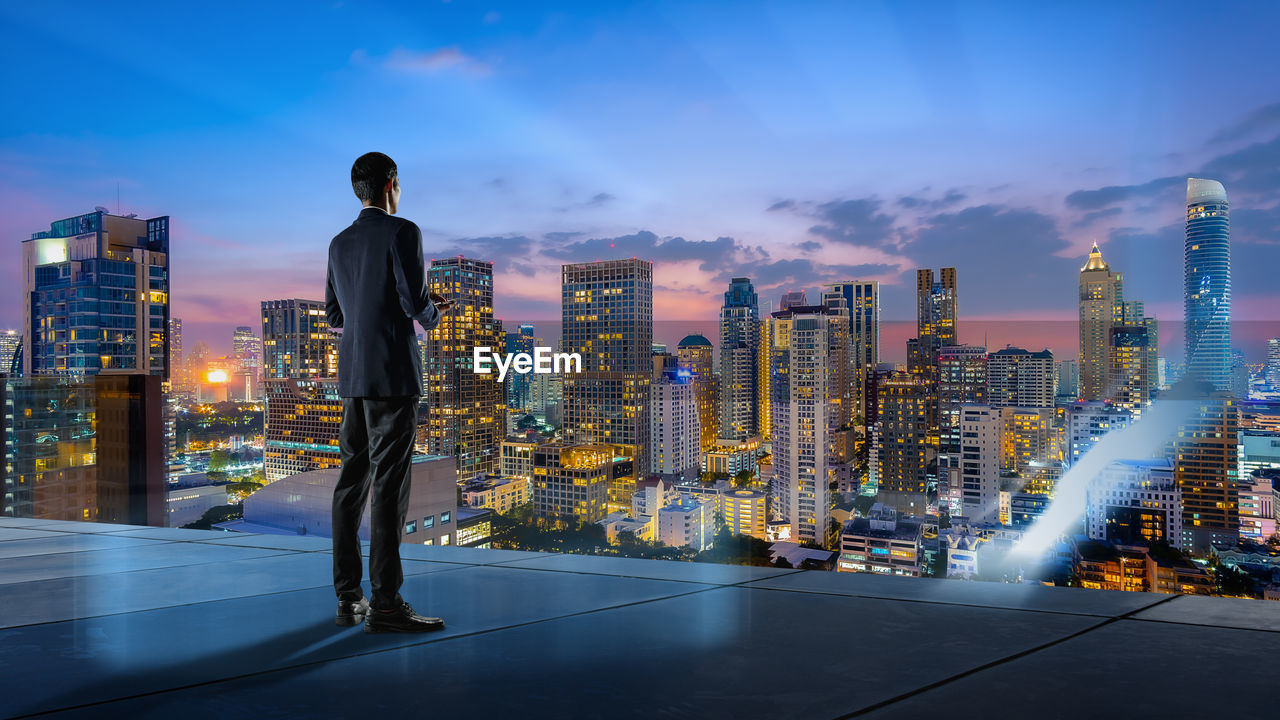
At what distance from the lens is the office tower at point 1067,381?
102 ft

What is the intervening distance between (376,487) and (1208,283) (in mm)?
28765

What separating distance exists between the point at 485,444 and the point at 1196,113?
1322 inches

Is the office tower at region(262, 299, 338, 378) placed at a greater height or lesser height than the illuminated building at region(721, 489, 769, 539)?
greater

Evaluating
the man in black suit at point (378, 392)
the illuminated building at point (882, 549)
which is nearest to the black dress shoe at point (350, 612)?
the man in black suit at point (378, 392)

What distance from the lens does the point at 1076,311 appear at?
31.8 metres

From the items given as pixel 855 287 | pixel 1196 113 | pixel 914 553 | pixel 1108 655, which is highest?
pixel 1196 113

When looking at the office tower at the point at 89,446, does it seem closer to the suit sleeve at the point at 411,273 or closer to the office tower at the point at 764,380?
the suit sleeve at the point at 411,273

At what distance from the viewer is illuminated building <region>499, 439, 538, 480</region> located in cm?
3205

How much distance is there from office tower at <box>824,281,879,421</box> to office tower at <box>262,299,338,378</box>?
31485mm

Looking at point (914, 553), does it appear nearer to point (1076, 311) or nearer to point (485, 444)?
point (1076, 311)

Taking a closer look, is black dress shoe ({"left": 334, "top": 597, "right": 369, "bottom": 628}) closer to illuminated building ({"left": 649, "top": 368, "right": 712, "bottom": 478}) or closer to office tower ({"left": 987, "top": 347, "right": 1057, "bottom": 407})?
illuminated building ({"left": 649, "top": 368, "right": 712, "bottom": 478})

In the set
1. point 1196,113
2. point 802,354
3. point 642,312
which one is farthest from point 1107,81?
point 642,312

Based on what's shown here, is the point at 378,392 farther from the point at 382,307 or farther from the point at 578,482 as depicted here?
the point at 578,482

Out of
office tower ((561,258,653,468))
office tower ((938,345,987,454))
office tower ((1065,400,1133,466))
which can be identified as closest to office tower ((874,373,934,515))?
office tower ((938,345,987,454))
